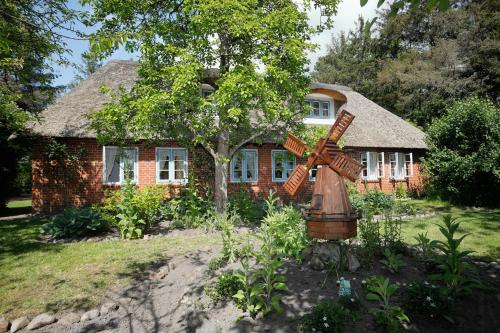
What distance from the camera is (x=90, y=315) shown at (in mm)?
4859

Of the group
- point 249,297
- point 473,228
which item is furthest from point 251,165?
point 249,297

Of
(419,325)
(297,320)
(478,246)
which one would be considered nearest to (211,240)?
(297,320)

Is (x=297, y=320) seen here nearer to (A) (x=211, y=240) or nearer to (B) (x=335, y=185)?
(B) (x=335, y=185)

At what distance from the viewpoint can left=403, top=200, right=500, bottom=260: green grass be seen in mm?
7851

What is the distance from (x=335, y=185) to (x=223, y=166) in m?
6.68

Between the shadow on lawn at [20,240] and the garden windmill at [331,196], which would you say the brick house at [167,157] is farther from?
the garden windmill at [331,196]

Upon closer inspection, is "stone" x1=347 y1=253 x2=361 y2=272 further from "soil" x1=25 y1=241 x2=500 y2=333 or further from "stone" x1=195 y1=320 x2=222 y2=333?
"stone" x1=195 y1=320 x2=222 y2=333

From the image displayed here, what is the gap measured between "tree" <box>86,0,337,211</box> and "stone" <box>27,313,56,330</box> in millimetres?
5674

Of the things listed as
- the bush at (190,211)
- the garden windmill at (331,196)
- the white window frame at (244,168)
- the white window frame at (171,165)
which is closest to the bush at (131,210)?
the bush at (190,211)

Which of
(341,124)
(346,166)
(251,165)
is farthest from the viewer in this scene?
(251,165)

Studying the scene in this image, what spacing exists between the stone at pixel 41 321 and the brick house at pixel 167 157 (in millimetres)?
5363

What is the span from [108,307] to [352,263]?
155 inches

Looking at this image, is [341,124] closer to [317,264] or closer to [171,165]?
[317,264]

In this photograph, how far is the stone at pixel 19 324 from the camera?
4.43m
